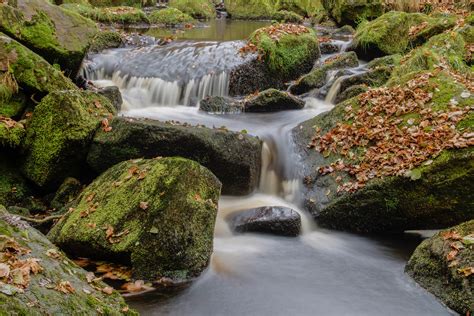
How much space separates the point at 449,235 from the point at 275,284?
6.42ft

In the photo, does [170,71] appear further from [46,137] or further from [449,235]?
[449,235]

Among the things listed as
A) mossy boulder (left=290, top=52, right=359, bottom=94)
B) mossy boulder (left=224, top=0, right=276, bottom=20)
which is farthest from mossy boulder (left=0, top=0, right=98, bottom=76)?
mossy boulder (left=224, top=0, right=276, bottom=20)

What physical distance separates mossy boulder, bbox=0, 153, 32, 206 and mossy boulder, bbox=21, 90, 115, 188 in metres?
0.17

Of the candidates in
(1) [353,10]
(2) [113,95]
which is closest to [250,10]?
(1) [353,10]

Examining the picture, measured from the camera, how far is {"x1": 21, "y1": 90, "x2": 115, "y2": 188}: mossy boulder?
675cm

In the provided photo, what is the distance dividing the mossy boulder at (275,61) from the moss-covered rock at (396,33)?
4.86ft

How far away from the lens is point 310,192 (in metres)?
7.02

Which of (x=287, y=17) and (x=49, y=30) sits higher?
(x=287, y=17)

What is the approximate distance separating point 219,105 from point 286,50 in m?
3.14

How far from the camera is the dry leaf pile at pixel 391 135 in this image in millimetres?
6176

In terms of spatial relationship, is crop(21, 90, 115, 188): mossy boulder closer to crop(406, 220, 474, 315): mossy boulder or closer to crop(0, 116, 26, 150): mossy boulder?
crop(0, 116, 26, 150): mossy boulder

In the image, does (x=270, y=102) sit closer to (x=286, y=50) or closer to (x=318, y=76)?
(x=318, y=76)

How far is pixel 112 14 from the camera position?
21984 mm

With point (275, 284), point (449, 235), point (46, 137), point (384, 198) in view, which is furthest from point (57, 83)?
point (449, 235)
